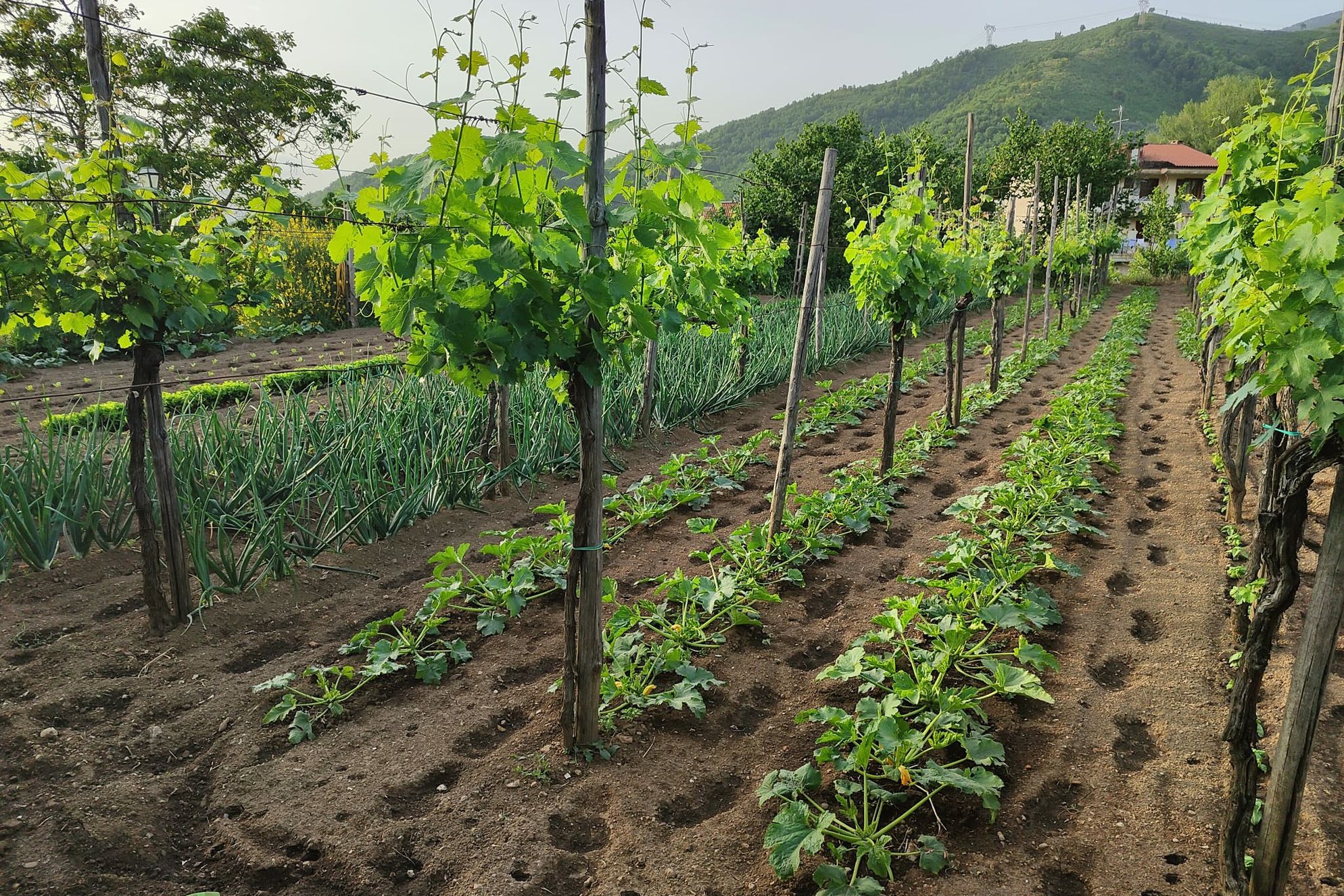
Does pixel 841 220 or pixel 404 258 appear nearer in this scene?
pixel 404 258

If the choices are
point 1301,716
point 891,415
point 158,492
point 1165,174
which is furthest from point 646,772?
point 1165,174

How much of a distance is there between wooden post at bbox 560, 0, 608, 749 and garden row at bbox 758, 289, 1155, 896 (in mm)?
710

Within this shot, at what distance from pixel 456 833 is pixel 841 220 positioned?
20470mm

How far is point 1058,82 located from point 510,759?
73.8 metres

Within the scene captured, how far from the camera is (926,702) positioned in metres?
2.89

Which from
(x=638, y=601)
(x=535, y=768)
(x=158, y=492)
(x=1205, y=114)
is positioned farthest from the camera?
(x=1205, y=114)

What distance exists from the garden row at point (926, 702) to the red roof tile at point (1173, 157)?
4195cm

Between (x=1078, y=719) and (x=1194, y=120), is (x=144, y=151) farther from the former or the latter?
(x=1194, y=120)

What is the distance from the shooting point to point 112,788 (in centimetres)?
254

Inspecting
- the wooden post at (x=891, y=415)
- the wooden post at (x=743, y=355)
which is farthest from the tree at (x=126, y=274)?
the wooden post at (x=743, y=355)

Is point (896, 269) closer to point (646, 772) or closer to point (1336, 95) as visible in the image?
point (1336, 95)

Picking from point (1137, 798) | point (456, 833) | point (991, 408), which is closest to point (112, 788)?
point (456, 833)

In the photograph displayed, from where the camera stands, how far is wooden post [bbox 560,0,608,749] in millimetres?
2332

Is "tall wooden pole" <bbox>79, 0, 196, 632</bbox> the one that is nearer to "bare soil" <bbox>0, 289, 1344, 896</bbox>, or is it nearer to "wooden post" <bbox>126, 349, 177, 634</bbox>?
"wooden post" <bbox>126, 349, 177, 634</bbox>
